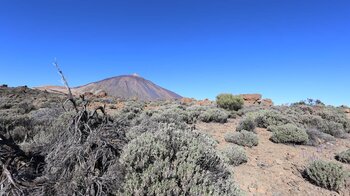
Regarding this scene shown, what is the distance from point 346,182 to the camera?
553 centimetres

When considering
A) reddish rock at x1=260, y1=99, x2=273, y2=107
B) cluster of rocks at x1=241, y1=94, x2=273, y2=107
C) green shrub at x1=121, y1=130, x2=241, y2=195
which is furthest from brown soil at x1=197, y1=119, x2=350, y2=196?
cluster of rocks at x1=241, y1=94, x2=273, y2=107

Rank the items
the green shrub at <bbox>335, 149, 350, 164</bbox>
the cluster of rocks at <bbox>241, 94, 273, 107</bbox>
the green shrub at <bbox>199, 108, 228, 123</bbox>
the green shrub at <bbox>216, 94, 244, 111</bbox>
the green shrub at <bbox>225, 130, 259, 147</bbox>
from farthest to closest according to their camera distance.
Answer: the cluster of rocks at <bbox>241, 94, 273, 107</bbox> < the green shrub at <bbox>216, 94, 244, 111</bbox> < the green shrub at <bbox>199, 108, 228, 123</bbox> < the green shrub at <bbox>225, 130, 259, 147</bbox> < the green shrub at <bbox>335, 149, 350, 164</bbox>

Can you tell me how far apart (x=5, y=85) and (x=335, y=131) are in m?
40.2

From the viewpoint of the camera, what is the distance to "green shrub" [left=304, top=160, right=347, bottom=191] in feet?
17.7

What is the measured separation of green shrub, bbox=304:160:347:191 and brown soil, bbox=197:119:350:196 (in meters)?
0.14

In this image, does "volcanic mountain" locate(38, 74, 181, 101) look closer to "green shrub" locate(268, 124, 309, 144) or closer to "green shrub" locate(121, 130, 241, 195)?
"green shrub" locate(268, 124, 309, 144)

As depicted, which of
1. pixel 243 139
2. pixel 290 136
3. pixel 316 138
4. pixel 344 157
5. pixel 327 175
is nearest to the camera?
pixel 327 175

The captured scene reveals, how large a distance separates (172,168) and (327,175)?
156 inches

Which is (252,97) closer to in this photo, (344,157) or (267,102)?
(267,102)

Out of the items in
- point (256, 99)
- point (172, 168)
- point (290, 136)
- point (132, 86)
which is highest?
point (132, 86)

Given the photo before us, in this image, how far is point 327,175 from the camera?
553cm

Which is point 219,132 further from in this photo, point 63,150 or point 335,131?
point 63,150

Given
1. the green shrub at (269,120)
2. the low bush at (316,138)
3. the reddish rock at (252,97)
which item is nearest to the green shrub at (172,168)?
the low bush at (316,138)

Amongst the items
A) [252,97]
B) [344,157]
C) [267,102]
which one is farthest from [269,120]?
[267,102]
